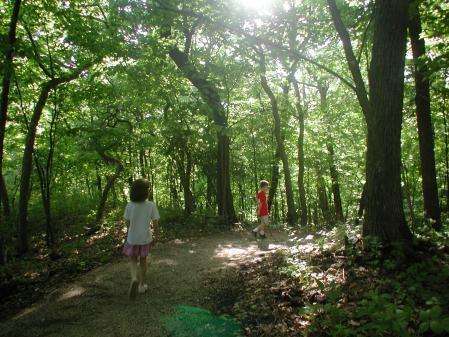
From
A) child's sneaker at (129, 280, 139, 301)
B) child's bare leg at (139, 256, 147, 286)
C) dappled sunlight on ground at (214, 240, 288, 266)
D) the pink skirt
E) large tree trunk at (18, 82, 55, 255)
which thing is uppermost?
large tree trunk at (18, 82, 55, 255)

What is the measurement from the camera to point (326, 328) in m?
4.25

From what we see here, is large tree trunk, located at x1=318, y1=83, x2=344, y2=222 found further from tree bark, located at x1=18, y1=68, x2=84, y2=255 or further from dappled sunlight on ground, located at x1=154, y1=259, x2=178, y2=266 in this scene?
dappled sunlight on ground, located at x1=154, y1=259, x2=178, y2=266

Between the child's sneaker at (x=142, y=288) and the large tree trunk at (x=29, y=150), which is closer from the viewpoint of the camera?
the child's sneaker at (x=142, y=288)

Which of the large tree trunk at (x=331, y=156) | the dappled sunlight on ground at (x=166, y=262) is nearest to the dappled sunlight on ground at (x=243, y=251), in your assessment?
the dappled sunlight on ground at (x=166, y=262)

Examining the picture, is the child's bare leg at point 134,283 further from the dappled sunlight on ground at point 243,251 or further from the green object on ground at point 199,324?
the dappled sunlight on ground at point 243,251

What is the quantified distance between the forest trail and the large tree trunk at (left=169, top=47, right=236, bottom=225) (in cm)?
557

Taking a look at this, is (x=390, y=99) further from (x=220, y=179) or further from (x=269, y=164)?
(x=269, y=164)


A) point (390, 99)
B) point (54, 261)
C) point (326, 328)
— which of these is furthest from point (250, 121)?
point (326, 328)

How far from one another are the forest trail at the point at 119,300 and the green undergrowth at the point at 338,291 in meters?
0.73

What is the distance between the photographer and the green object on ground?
4.89m

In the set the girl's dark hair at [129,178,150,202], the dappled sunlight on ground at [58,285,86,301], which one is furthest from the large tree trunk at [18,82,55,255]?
the girl's dark hair at [129,178,150,202]

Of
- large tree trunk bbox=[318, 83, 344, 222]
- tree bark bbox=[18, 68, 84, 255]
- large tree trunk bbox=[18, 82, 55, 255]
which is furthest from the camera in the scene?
large tree trunk bbox=[318, 83, 344, 222]

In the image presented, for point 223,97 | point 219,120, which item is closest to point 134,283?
point 219,120

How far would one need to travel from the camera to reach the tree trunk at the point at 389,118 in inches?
242
